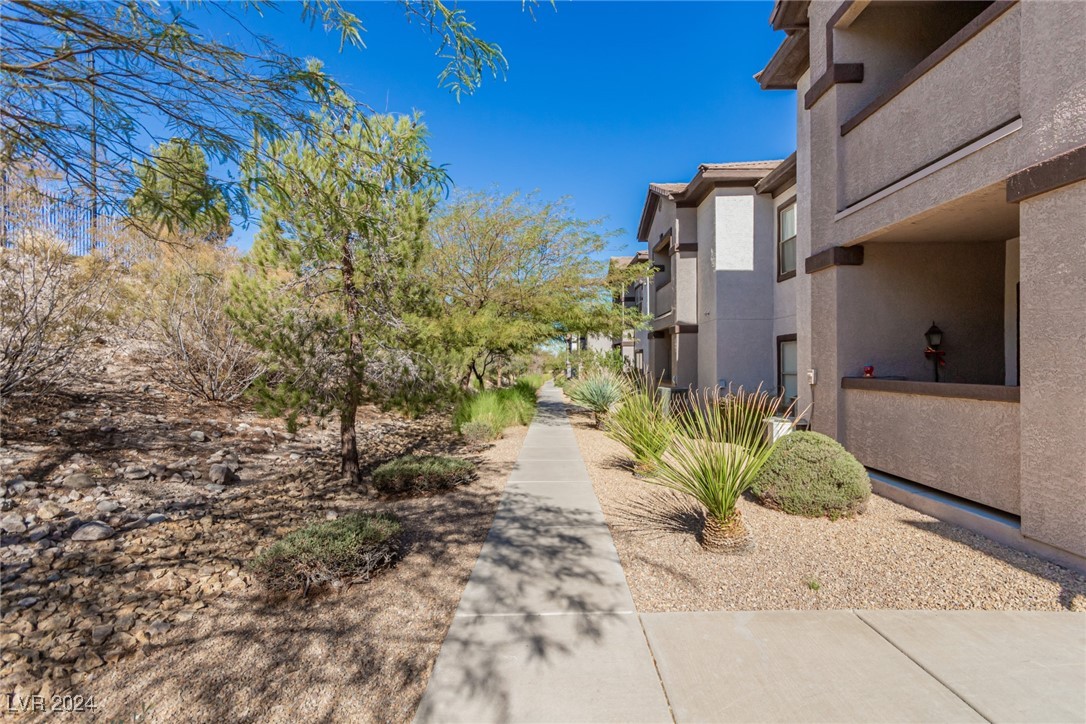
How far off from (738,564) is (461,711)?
289 centimetres

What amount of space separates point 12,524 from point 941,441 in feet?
31.4

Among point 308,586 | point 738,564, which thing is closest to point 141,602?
point 308,586

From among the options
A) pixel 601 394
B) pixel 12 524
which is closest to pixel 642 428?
pixel 601 394

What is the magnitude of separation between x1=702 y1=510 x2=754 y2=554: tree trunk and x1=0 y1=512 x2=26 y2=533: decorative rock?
644 cm

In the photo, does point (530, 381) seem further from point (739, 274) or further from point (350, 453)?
point (350, 453)

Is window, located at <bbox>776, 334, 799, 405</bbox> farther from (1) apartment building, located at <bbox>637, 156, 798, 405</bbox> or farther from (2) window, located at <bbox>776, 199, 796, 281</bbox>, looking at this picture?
(2) window, located at <bbox>776, 199, 796, 281</bbox>

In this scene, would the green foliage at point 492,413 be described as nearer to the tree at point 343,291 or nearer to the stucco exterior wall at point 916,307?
the tree at point 343,291

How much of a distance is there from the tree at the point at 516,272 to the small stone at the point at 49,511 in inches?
305

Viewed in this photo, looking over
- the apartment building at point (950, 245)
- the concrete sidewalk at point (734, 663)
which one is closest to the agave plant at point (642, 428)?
the apartment building at point (950, 245)

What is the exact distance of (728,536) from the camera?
15.8 feet

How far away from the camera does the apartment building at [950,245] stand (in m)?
4.30

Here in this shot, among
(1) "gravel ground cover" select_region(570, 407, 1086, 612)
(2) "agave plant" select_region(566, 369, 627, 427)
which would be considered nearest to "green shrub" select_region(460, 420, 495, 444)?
(2) "agave plant" select_region(566, 369, 627, 427)

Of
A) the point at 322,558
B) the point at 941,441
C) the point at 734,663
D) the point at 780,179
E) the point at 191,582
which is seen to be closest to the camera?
the point at 734,663

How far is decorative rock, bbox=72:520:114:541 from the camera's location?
4.65 metres
